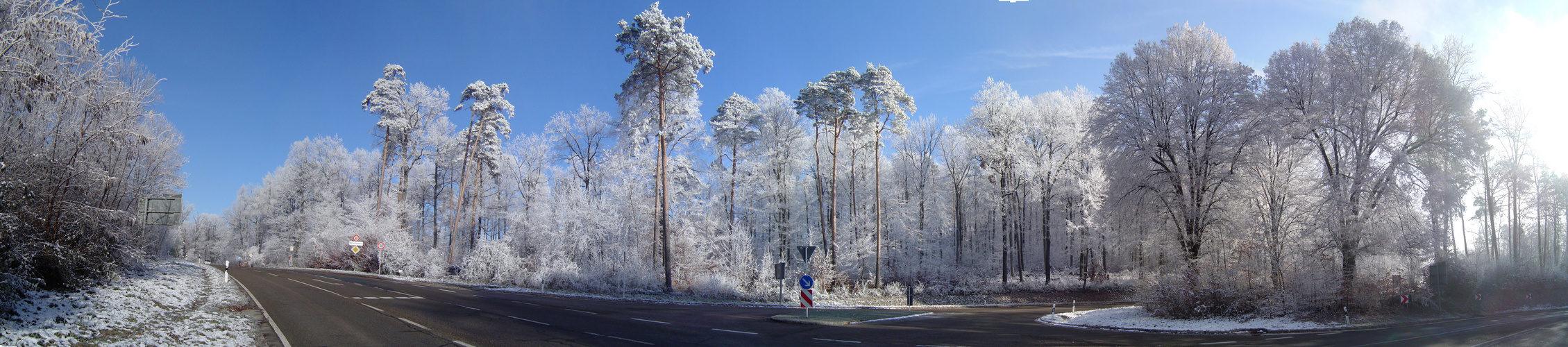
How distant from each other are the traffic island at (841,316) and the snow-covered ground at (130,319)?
10.7 m

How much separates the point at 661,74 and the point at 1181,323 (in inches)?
745

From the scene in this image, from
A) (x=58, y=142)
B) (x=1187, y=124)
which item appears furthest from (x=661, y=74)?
(x=1187, y=124)

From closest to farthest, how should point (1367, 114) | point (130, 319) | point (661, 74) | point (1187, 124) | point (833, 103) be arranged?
1. point (130, 319)
2. point (1367, 114)
3. point (1187, 124)
4. point (661, 74)
5. point (833, 103)

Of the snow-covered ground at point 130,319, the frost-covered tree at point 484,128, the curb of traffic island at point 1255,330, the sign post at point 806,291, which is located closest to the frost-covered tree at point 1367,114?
the curb of traffic island at point 1255,330

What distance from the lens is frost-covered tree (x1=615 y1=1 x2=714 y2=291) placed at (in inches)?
880

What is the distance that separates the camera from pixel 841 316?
1691 cm

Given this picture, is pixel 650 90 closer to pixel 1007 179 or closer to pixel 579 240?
pixel 579 240

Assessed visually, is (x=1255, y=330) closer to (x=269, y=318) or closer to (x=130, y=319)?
(x=269, y=318)

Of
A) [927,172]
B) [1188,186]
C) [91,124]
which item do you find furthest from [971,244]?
[91,124]

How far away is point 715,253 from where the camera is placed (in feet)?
95.2

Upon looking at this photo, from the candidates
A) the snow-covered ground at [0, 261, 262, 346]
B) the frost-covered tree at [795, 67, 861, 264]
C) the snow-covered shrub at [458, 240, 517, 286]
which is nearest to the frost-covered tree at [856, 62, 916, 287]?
the frost-covered tree at [795, 67, 861, 264]

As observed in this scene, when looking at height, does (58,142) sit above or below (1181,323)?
above

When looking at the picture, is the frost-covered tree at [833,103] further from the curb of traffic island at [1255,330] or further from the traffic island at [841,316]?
the curb of traffic island at [1255,330]

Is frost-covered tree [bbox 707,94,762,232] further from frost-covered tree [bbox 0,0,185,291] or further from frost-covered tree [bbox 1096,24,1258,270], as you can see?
frost-covered tree [bbox 0,0,185,291]
